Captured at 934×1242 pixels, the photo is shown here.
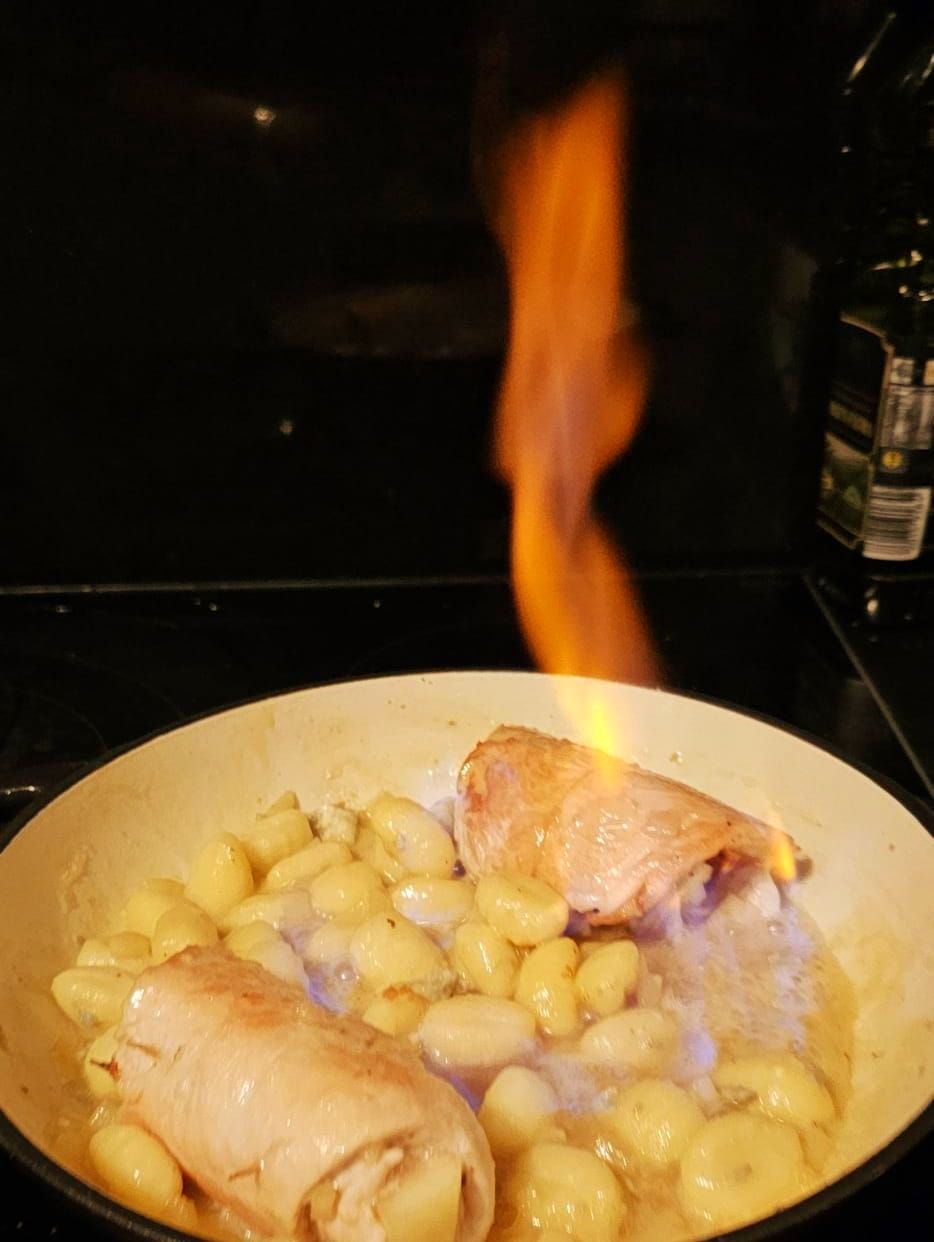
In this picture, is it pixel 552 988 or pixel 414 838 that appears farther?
pixel 414 838

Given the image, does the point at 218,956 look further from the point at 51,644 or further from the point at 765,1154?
the point at 51,644

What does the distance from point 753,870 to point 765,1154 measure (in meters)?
0.24

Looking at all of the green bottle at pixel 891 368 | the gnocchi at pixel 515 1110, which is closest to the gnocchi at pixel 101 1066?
the gnocchi at pixel 515 1110

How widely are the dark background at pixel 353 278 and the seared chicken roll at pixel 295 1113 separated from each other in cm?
68

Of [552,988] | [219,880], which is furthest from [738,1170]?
[219,880]

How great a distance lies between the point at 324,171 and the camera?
111 cm

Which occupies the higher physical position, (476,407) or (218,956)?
(476,407)

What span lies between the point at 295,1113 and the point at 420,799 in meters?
0.42

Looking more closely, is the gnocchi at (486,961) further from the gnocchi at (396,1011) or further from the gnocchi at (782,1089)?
the gnocchi at (782,1089)

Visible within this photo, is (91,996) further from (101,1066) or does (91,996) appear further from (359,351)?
(359,351)

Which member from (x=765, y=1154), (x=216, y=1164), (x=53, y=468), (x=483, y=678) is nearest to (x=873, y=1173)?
(x=765, y=1154)

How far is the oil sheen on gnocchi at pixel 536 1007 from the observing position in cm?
62

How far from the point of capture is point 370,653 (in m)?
1.17

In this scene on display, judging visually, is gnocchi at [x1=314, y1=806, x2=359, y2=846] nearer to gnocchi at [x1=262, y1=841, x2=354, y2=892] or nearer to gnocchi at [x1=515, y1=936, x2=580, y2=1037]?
gnocchi at [x1=262, y1=841, x2=354, y2=892]
